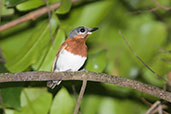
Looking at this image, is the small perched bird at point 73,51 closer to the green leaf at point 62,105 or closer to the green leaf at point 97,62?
the green leaf at point 97,62

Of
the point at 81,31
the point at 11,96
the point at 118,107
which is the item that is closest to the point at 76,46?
the point at 81,31

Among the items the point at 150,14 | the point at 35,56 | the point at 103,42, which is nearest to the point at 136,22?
the point at 150,14

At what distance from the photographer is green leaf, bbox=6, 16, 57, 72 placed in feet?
11.1

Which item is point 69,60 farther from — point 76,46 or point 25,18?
point 25,18

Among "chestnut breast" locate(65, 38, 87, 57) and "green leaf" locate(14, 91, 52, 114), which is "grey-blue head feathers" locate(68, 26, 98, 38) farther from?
A: "green leaf" locate(14, 91, 52, 114)

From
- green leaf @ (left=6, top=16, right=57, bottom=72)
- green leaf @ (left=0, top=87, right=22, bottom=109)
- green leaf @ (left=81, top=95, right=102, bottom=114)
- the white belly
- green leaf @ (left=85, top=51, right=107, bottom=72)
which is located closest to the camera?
green leaf @ (left=0, top=87, right=22, bottom=109)

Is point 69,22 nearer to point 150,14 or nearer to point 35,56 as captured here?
point 35,56

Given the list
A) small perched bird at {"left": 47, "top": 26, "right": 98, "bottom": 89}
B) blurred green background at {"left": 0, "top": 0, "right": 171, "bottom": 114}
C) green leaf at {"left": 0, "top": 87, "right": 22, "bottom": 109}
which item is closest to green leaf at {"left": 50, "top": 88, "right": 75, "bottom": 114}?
blurred green background at {"left": 0, "top": 0, "right": 171, "bottom": 114}

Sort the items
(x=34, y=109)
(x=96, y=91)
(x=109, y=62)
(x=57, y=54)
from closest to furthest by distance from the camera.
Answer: (x=34, y=109)
(x=57, y=54)
(x=96, y=91)
(x=109, y=62)

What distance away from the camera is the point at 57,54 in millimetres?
3672

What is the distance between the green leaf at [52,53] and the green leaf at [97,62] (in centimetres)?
40

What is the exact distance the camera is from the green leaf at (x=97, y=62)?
3498mm

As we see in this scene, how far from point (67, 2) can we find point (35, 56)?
0.67 meters

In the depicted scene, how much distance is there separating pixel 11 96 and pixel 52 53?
2.18ft
